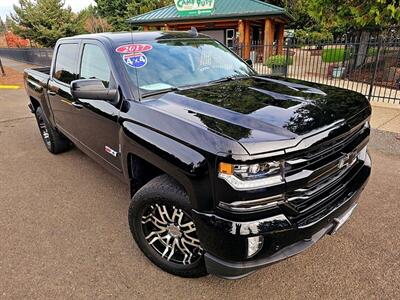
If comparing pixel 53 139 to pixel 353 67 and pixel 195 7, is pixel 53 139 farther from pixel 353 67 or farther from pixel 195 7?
pixel 195 7

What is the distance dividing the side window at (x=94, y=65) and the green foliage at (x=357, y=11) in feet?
31.2

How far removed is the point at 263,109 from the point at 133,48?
1.52m

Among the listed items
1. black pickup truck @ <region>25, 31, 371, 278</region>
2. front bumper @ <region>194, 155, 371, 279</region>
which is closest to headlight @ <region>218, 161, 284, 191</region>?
black pickup truck @ <region>25, 31, 371, 278</region>

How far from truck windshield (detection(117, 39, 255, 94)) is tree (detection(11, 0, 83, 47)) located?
99.0ft

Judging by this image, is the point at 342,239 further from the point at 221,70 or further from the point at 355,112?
the point at 221,70

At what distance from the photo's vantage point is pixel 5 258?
2867 millimetres

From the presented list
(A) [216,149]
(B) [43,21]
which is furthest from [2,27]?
(A) [216,149]

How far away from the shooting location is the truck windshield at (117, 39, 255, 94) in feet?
9.58

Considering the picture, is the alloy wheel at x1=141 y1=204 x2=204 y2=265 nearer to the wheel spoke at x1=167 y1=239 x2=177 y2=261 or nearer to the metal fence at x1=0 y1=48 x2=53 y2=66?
the wheel spoke at x1=167 y1=239 x2=177 y2=261

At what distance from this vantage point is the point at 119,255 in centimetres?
286

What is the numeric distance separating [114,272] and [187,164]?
1.29 metres

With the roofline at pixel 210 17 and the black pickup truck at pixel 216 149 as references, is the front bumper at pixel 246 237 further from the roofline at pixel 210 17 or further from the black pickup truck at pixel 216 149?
the roofline at pixel 210 17

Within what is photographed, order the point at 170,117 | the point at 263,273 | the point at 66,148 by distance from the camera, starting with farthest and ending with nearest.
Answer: the point at 66,148, the point at 263,273, the point at 170,117

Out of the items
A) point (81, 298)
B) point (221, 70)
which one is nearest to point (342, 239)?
point (221, 70)
